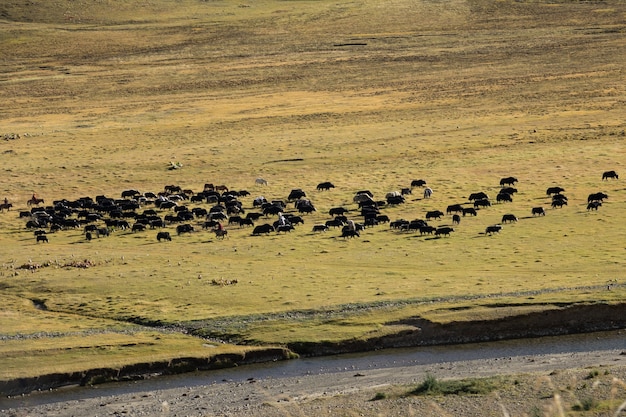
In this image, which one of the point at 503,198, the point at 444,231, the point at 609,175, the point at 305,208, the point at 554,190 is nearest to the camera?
the point at 444,231

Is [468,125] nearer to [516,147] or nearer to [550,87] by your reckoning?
[516,147]

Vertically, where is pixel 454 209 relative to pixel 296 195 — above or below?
below

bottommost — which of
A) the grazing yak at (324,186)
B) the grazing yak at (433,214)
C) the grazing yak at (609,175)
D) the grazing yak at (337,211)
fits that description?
the grazing yak at (433,214)

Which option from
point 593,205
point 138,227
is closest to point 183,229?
point 138,227

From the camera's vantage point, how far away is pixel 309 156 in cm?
6003

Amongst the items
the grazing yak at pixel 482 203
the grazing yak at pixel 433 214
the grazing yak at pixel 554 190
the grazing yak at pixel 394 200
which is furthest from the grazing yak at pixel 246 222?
the grazing yak at pixel 554 190

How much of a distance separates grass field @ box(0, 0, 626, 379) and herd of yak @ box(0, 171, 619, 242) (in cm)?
53

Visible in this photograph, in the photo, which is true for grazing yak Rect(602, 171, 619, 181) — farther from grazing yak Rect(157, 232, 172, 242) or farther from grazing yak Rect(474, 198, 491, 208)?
grazing yak Rect(157, 232, 172, 242)

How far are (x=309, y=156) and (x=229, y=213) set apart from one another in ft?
55.2

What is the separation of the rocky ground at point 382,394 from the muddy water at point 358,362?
1.11ft

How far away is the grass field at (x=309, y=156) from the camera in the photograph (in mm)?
30406

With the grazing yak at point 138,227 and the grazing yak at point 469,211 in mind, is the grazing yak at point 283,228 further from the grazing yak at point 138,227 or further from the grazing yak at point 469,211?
the grazing yak at point 469,211

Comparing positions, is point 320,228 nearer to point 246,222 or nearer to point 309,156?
point 246,222

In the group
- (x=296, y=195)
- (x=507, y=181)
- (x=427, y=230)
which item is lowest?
(x=427, y=230)
